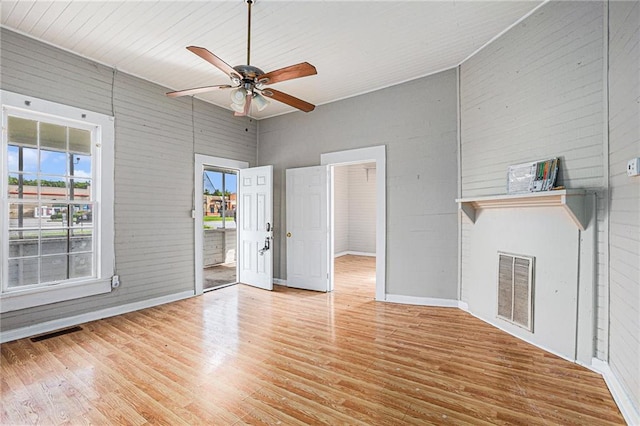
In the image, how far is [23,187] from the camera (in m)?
3.11

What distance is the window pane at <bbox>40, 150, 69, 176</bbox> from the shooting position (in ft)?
10.6

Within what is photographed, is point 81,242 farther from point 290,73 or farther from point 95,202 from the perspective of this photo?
point 290,73

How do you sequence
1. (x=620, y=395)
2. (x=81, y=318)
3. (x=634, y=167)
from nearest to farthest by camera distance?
(x=634, y=167) → (x=620, y=395) → (x=81, y=318)

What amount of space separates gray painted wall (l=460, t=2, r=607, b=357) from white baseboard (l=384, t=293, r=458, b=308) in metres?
0.22

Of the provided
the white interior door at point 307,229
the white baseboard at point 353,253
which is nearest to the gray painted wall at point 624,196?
the white interior door at point 307,229

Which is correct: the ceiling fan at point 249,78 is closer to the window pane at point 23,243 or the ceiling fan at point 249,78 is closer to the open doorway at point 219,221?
the window pane at point 23,243

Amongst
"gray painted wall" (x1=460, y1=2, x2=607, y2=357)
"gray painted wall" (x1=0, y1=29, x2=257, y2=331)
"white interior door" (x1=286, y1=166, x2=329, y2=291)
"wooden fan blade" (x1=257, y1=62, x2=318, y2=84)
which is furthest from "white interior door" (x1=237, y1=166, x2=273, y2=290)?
"gray painted wall" (x1=460, y1=2, x2=607, y2=357)

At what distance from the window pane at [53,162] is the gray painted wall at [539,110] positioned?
15.9ft

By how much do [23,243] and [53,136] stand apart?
48.2 inches

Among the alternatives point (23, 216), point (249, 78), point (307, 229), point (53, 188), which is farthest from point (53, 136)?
point (307, 229)

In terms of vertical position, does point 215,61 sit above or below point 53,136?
above

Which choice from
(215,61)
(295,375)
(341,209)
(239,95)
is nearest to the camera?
(215,61)

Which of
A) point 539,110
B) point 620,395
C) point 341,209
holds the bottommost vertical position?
point 620,395

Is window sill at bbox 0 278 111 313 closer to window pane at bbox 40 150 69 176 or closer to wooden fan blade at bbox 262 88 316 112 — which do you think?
window pane at bbox 40 150 69 176
